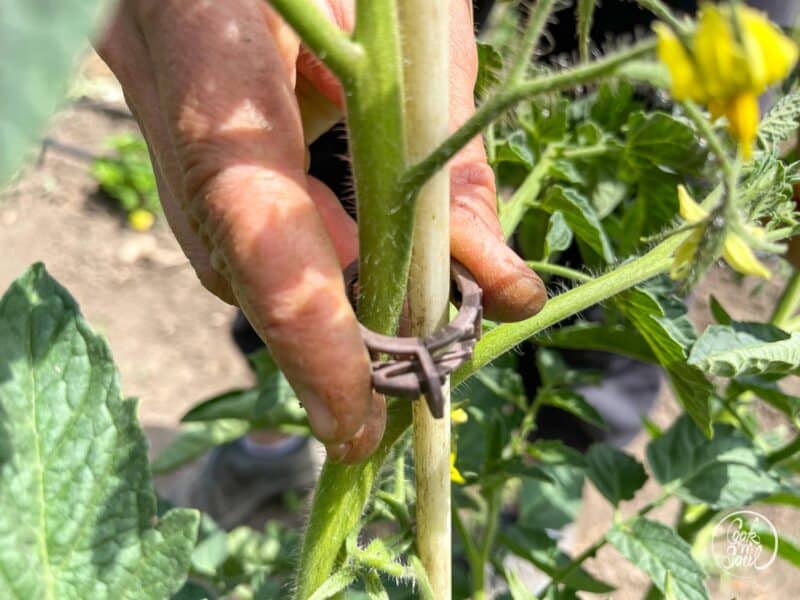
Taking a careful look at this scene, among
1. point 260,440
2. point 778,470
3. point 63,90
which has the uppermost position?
point 63,90

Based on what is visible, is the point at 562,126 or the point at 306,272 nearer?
the point at 306,272

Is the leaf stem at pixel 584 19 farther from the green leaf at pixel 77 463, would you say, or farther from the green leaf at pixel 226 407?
the green leaf at pixel 226 407

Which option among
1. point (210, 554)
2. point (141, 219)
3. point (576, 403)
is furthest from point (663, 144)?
point (141, 219)

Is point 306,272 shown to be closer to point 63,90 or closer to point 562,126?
point 63,90

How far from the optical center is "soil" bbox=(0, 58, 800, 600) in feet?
6.97

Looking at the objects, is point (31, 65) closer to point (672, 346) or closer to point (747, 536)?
point (672, 346)

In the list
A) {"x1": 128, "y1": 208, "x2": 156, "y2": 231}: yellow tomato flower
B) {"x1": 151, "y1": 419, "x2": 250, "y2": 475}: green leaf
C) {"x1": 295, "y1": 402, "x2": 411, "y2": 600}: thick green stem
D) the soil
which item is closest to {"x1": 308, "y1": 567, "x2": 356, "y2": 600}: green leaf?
{"x1": 295, "y1": 402, "x2": 411, "y2": 600}: thick green stem

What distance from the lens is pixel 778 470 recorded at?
1.20 metres

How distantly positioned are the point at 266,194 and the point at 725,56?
359 millimetres

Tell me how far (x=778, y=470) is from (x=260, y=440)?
1287 millimetres

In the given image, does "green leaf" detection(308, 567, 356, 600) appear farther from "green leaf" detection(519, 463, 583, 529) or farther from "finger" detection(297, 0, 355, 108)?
"green leaf" detection(519, 463, 583, 529)

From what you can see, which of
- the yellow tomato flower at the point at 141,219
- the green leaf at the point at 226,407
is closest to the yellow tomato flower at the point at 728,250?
the green leaf at the point at 226,407

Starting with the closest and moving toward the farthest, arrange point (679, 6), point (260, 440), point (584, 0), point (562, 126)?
point (584, 0) → point (562, 126) → point (679, 6) → point (260, 440)

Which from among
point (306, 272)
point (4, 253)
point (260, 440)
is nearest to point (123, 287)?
point (4, 253)
